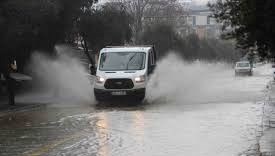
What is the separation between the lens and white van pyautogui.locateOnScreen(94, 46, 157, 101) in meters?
26.8

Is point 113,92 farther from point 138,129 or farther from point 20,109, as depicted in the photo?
point 138,129

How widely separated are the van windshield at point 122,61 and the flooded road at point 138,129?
1.64m

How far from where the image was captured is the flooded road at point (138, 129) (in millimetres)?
13234

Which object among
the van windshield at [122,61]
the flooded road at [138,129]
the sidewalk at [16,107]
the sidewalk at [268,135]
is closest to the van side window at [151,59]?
the van windshield at [122,61]

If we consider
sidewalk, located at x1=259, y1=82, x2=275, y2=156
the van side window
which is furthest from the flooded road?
the van side window

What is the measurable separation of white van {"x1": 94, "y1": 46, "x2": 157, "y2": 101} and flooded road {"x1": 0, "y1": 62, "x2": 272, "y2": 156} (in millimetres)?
640

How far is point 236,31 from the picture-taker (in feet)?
43.1

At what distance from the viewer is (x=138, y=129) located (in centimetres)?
1691

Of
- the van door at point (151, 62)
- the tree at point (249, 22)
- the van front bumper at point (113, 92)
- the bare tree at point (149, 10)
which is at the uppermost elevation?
the tree at point (249, 22)

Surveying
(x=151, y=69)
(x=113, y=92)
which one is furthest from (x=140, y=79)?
(x=151, y=69)

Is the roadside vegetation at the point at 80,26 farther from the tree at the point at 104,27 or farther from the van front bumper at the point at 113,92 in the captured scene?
the van front bumper at the point at 113,92

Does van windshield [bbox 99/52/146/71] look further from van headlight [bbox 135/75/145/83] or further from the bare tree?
the bare tree

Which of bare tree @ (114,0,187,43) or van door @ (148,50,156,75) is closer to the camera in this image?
van door @ (148,50,156,75)

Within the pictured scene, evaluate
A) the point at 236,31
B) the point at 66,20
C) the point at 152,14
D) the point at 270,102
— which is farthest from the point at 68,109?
the point at 152,14
